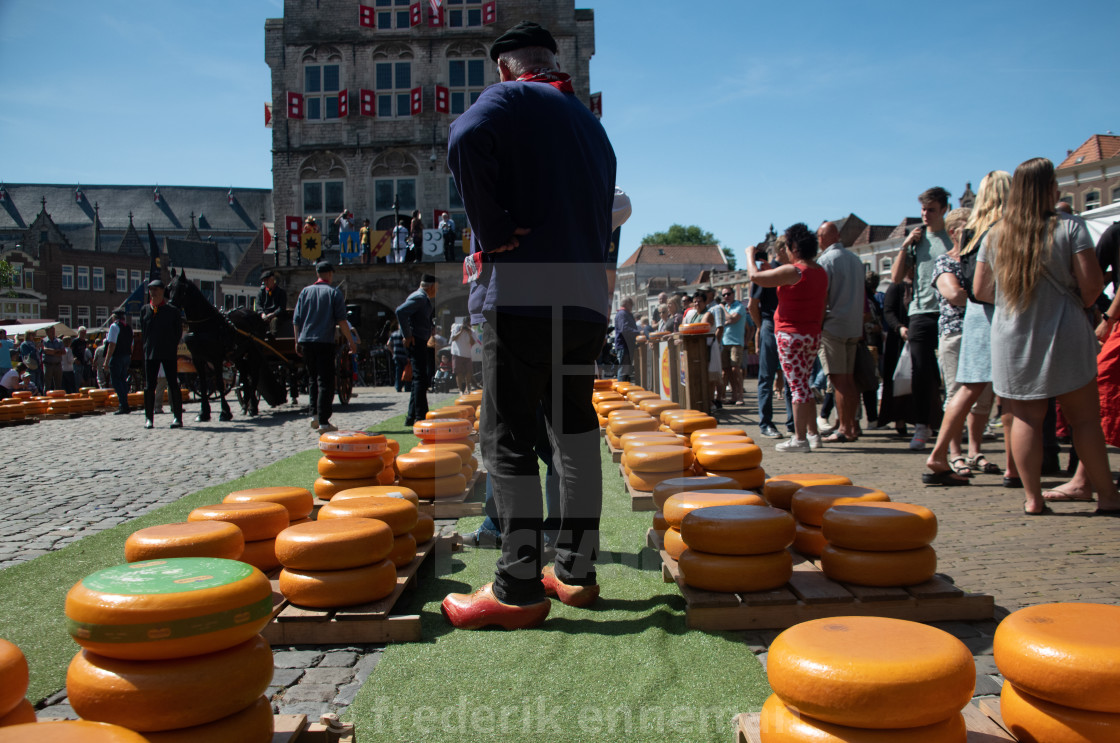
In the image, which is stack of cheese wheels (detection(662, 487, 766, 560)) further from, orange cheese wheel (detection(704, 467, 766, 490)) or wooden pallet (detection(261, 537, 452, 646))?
wooden pallet (detection(261, 537, 452, 646))

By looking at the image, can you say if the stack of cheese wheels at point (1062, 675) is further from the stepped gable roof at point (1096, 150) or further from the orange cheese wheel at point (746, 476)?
the stepped gable roof at point (1096, 150)

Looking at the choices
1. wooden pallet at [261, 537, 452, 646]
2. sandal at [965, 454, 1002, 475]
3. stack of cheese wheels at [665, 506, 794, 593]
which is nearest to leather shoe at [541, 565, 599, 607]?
stack of cheese wheels at [665, 506, 794, 593]

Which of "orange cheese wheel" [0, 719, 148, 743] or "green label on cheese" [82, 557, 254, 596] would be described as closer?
"orange cheese wheel" [0, 719, 148, 743]

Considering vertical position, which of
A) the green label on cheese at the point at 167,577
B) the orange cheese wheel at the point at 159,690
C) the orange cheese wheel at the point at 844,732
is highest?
the green label on cheese at the point at 167,577

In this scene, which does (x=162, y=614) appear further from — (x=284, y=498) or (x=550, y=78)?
(x=550, y=78)

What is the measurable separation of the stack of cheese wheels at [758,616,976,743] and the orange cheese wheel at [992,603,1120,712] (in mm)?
125

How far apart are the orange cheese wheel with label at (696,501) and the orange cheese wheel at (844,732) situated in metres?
1.41

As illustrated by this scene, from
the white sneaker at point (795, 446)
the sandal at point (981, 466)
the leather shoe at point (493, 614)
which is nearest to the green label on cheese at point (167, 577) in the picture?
the leather shoe at point (493, 614)

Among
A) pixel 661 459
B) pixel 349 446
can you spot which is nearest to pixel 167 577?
pixel 349 446

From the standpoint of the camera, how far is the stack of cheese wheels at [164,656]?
1558 millimetres

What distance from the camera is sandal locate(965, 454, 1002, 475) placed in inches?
217

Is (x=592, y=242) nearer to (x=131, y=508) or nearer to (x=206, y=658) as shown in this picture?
(x=206, y=658)

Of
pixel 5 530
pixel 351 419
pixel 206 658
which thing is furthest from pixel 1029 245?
pixel 351 419

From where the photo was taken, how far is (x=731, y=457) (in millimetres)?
4066
